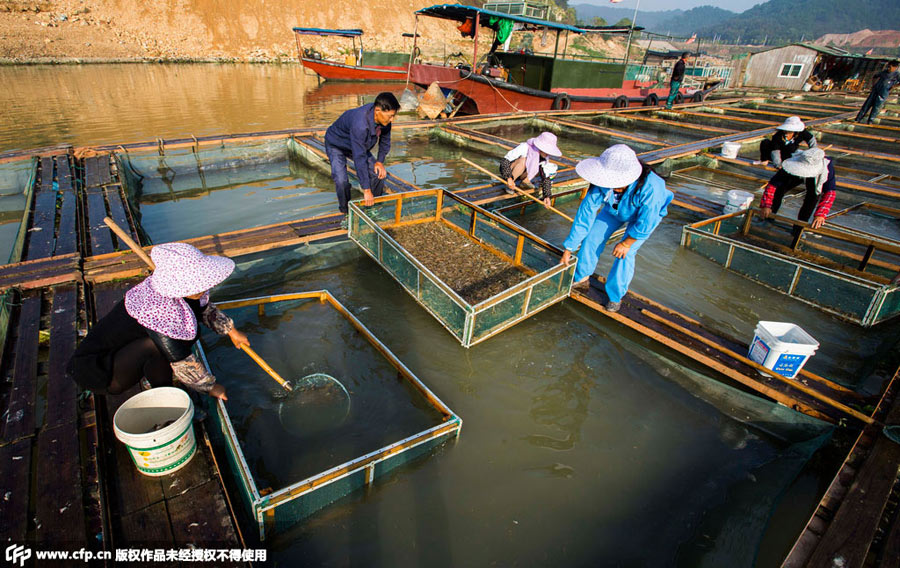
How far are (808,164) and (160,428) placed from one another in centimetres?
665

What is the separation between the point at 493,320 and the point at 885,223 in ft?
25.3

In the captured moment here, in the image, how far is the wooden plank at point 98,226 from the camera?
4312 millimetres

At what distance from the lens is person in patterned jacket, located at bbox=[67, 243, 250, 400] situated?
197 cm

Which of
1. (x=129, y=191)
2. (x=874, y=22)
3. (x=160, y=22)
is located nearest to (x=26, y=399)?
(x=129, y=191)

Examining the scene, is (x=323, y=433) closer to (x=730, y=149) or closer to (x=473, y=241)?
(x=473, y=241)

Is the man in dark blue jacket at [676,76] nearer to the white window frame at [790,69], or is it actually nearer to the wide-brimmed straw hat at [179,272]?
the white window frame at [790,69]

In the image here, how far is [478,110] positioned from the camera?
13.2 m

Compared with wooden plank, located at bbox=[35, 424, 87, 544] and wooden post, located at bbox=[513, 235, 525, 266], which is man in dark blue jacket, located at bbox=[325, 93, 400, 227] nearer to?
wooden post, located at bbox=[513, 235, 525, 266]

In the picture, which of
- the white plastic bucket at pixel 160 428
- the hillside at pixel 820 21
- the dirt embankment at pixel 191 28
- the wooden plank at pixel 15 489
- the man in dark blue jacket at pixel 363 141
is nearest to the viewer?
the wooden plank at pixel 15 489

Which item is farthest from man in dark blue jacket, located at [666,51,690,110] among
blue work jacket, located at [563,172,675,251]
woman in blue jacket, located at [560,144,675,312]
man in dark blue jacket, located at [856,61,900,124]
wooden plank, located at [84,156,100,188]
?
wooden plank, located at [84,156,100,188]

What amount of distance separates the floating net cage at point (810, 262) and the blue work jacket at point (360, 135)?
4.22 meters

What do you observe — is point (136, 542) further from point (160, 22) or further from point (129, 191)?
point (160, 22)

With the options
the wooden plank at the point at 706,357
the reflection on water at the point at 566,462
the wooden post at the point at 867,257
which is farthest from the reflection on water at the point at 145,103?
the wooden post at the point at 867,257

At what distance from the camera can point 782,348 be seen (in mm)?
3076
